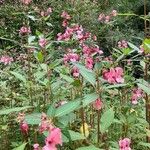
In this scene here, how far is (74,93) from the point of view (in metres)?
3.47

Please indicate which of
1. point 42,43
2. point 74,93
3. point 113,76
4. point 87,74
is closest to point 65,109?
point 87,74

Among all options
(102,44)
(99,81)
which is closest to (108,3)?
(102,44)

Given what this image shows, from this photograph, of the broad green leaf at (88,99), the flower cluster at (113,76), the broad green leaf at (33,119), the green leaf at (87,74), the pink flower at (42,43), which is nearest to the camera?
the broad green leaf at (33,119)

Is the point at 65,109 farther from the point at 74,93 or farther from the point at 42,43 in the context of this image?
the point at 74,93

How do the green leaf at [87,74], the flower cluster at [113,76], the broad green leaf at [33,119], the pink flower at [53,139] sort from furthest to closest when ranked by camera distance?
1. the flower cluster at [113,76]
2. the green leaf at [87,74]
3. the broad green leaf at [33,119]
4. the pink flower at [53,139]

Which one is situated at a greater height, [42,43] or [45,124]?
[42,43]

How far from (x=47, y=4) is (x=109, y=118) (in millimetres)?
7672

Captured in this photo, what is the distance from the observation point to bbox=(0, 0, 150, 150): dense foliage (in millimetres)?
1722

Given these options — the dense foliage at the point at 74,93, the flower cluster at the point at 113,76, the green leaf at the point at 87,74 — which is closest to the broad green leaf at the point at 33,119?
the dense foliage at the point at 74,93

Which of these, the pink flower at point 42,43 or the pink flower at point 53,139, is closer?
the pink flower at point 53,139

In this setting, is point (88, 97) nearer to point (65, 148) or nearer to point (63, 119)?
point (63, 119)

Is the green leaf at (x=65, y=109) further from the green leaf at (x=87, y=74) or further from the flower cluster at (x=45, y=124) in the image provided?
the green leaf at (x=87, y=74)

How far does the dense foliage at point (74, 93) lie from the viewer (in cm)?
172

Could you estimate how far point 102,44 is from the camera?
27.1ft
